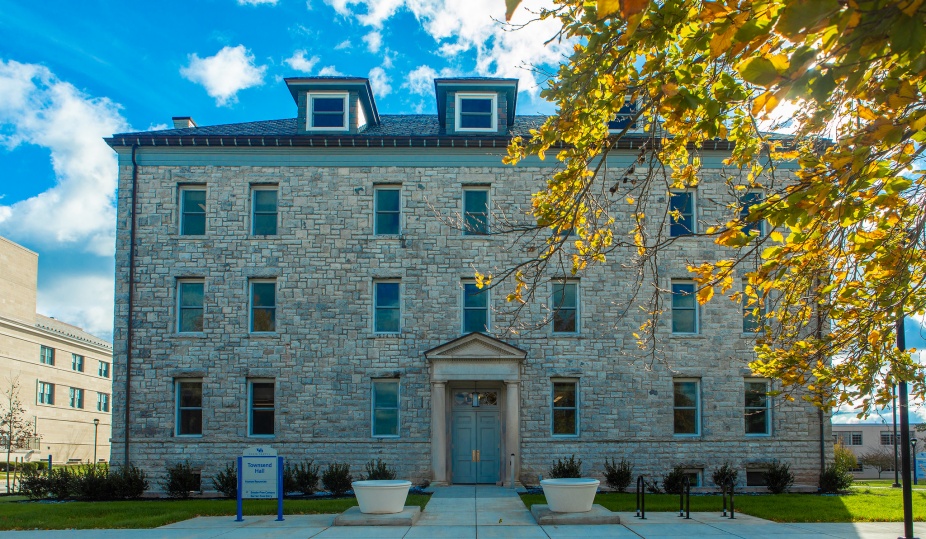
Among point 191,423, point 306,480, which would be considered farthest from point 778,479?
point 191,423

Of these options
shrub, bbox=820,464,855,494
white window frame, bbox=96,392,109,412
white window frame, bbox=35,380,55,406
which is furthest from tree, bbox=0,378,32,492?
shrub, bbox=820,464,855,494

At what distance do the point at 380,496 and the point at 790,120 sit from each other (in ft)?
33.7

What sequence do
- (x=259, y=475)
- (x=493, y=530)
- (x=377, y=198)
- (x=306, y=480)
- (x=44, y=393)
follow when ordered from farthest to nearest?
1. (x=44, y=393)
2. (x=377, y=198)
3. (x=306, y=480)
4. (x=259, y=475)
5. (x=493, y=530)

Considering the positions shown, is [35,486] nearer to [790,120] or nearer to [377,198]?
[377,198]

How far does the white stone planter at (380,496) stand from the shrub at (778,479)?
12.5m

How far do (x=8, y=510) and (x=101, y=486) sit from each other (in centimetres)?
356

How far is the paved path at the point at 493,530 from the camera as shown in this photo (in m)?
13.7

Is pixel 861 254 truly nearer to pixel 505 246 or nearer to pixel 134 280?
pixel 505 246

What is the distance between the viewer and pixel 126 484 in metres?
22.2

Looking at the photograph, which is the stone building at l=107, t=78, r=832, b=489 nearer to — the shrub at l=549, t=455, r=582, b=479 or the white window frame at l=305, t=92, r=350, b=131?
the shrub at l=549, t=455, r=582, b=479

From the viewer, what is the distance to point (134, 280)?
968 inches

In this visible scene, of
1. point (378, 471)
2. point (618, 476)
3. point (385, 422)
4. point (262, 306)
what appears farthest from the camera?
point (262, 306)

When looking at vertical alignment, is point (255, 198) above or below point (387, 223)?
above

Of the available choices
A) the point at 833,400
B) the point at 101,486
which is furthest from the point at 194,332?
the point at 833,400
